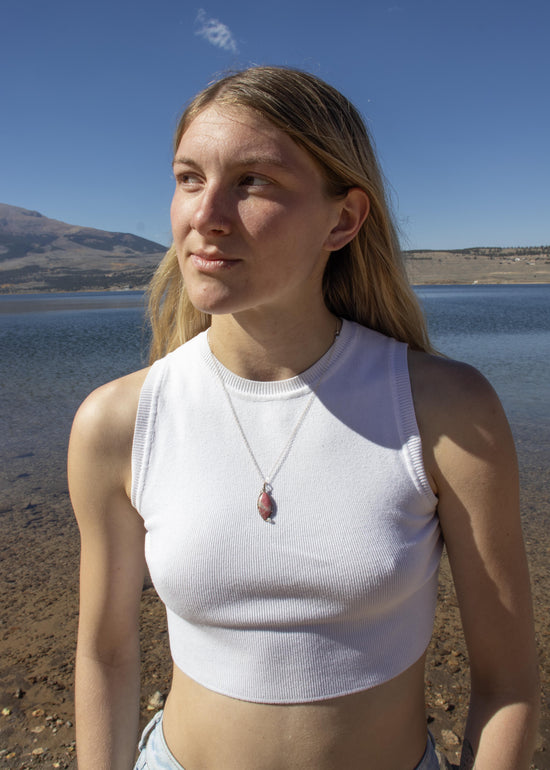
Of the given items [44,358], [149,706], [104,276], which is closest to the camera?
[149,706]

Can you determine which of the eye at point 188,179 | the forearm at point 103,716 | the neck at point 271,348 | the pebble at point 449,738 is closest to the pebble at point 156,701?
the pebble at point 449,738

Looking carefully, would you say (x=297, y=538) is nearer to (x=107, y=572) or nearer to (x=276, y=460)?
(x=276, y=460)

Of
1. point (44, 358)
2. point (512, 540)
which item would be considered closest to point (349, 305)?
point (512, 540)

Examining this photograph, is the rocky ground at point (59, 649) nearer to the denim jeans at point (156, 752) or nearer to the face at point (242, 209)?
the denim jeans at point (156, 752)

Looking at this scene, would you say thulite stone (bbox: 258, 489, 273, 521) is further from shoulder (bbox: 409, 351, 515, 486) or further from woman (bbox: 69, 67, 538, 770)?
shoulder (bbox: 409, 351, 515, 486)

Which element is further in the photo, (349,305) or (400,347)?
(349,305)

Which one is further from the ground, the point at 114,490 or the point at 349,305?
the point at 349,305

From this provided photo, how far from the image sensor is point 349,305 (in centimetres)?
176

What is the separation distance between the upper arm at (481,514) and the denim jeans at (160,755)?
0.24 m

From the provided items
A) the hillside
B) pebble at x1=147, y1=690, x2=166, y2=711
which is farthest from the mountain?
pebble at x1=147, y1=690, x2=166, y2=711

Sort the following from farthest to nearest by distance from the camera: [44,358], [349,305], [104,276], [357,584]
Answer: [104,276] → [44,358] → [349,305] → [357,584]

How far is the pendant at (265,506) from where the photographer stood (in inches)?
53.0

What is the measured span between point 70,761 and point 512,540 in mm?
2359

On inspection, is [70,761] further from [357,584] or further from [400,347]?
[400,347]
